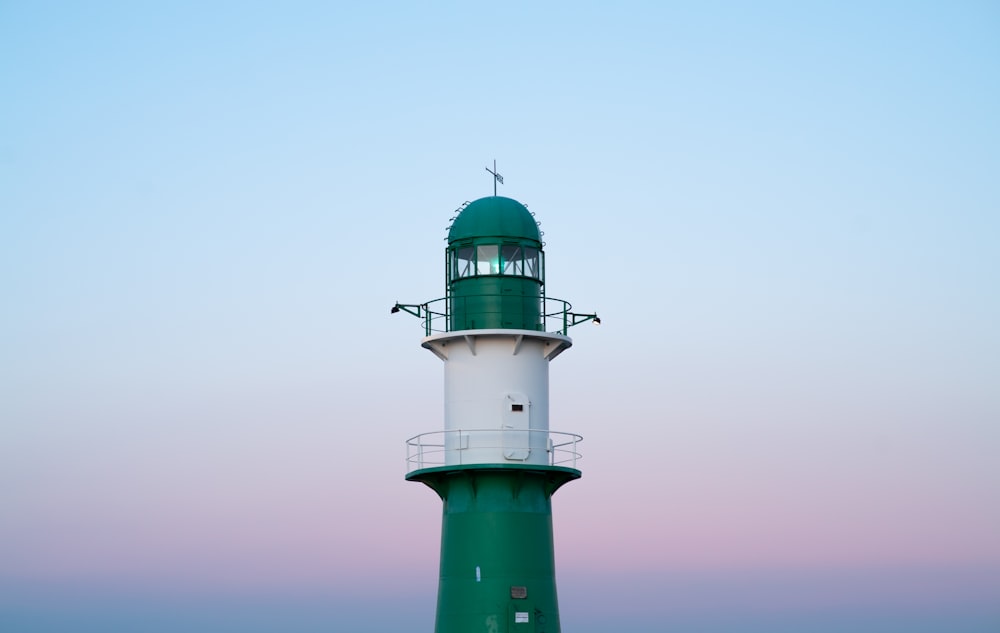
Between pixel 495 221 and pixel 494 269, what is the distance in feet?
4.32

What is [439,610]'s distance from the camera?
148 ft

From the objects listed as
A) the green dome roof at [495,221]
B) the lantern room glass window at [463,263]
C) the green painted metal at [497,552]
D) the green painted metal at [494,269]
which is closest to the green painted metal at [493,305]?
the green painted metal at [494,269]

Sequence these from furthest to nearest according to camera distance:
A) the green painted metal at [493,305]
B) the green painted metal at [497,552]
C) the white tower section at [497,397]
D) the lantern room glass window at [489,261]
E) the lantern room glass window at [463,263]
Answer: the lantern room glass window at [463,263], the lantern room glass window at [489,261], the green painted metal at [493,305], the white tower section at [497,397], the green painted metal at [497,552]

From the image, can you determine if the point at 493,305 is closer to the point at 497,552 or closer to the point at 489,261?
the point at 489,261

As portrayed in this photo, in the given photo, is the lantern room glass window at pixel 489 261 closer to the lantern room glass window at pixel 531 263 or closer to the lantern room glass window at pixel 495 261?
the lantern room glass window at pixel 495 261

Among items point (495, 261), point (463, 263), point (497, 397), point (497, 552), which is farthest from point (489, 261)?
point (497, 552)

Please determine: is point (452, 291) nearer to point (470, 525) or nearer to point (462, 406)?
point (462, 406)

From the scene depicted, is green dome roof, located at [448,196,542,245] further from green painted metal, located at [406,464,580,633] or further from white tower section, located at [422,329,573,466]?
green painted metal, located at [406,464,580,633]

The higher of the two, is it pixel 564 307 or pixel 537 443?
pixel 564 307

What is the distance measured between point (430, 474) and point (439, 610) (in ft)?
11.9

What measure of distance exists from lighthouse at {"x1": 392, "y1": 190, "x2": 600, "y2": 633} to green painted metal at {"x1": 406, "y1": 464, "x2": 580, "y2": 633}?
3 cm

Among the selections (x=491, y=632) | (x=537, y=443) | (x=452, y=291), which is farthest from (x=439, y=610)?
(x=452, y=291)

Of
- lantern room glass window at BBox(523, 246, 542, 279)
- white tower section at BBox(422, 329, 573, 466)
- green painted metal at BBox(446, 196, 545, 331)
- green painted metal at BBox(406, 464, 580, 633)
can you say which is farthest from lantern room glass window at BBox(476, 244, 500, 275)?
green painted metal at BBox(406, 464, 580, 633)

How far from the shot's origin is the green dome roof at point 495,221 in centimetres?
4603
